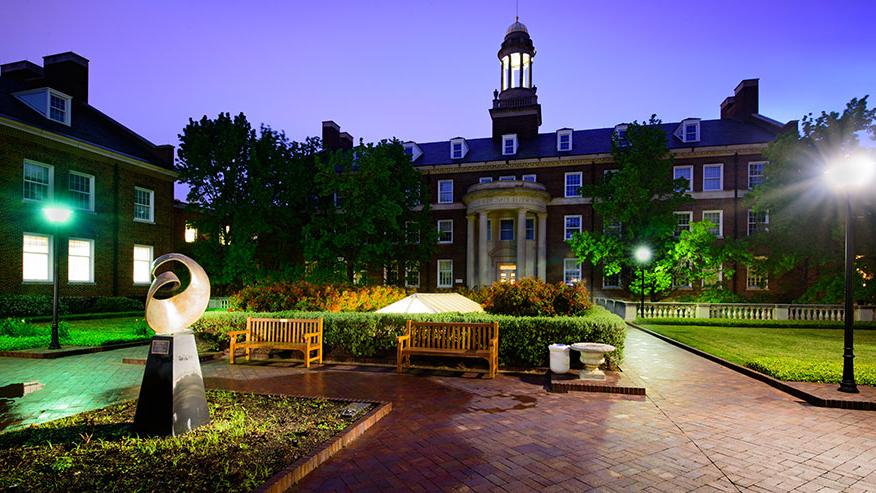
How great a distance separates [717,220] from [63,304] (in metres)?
39.6

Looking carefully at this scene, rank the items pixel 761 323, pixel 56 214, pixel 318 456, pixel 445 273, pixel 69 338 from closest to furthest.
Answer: pixel 318 456 < pixel 56 214 < pixel 69 338 < pixel 761 323 < pixel 445 273

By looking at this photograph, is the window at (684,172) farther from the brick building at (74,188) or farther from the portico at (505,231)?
the brick building at (74,188)

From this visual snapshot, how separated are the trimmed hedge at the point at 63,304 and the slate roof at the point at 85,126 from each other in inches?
327

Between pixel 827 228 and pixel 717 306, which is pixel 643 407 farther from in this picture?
pixel 827 228

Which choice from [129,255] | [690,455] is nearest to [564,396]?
[690,455]

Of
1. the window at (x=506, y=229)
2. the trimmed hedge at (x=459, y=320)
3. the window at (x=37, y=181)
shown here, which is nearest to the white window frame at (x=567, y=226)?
the window at (x=506, y=229)

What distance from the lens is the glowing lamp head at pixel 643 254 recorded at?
2703cm

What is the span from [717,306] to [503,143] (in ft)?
66.6

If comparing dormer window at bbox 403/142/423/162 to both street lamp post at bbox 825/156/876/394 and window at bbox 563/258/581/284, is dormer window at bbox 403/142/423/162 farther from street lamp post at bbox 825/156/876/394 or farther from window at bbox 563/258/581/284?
street lamp post at bbox 825/156/876/394

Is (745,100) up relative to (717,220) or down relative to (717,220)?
up

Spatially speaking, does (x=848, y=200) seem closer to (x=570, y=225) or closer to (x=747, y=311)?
(x=747, y=311)

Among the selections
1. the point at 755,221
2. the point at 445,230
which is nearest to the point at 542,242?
the point at 445,230

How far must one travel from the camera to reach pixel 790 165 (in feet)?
75.9

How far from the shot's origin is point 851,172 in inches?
304
